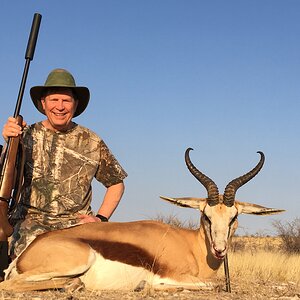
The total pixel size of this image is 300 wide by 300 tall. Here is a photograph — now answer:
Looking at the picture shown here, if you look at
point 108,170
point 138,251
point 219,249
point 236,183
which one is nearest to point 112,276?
point 138,251

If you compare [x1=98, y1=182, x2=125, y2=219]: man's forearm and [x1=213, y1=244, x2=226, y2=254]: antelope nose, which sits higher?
[x1=98, y1=182, x2=125, y2=219]: man's forearm

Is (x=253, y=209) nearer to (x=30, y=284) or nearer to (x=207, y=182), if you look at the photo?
(x=207, y=182)

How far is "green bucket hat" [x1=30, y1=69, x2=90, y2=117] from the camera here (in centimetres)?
722

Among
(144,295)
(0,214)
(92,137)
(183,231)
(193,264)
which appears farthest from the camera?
(92,137)

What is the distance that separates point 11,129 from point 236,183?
2.67 metres


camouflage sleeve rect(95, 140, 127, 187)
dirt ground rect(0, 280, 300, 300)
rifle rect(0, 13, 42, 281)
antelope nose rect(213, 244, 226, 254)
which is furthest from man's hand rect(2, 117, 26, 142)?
antelope nose rect(213, 244, 226, 254)

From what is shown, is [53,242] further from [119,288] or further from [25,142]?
[25,142]

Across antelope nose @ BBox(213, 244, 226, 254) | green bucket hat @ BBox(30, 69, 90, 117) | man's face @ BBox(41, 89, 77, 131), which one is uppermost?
green bucket hat @ BBox(30, 69, 90, 117)

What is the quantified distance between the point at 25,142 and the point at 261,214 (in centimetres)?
309

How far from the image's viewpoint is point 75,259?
5691mm

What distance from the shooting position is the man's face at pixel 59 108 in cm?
724

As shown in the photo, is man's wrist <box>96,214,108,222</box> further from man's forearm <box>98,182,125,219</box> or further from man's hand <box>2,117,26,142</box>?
man's hand <box>2,117,26,142</box>

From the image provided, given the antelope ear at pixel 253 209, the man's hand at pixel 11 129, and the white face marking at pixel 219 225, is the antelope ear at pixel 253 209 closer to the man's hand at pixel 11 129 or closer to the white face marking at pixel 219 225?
the white face marking at pixel 219 225

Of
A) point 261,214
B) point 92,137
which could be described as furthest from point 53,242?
point 261,214
